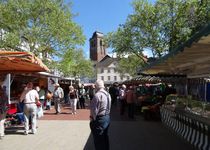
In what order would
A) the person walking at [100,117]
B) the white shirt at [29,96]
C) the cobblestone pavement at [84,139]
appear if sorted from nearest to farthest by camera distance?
the person walking at [100,117], the cobblestone pavement at [84,139], the white shirt at [29,96]

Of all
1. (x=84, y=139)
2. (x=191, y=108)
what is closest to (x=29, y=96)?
(x=84, y=139)

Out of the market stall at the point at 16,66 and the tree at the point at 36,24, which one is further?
the tree at the point at 36,24

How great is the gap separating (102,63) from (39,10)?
10738 cm

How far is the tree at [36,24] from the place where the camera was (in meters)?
35.8

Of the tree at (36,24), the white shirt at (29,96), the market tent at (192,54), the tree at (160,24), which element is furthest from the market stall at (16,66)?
the tree at (160,24)

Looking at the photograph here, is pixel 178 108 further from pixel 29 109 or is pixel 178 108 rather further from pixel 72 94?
pixel 72 94

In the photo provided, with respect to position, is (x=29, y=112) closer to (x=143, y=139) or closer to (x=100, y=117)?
(x=143, y=139)

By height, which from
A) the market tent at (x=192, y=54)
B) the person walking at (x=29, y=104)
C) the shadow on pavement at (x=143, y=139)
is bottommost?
the shadow on pavement at (x=143, y=139)

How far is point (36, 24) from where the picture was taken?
36.8 meters

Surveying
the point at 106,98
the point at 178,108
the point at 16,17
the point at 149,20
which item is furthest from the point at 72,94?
the point at 149,20

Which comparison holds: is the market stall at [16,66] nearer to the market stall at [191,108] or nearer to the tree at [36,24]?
the market stall at [191,108]

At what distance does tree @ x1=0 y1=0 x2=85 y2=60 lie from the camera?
35.8 metres

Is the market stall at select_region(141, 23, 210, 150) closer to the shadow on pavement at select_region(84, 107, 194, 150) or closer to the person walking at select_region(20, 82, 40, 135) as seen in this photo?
the shadow on pavement at select_region(84, 107, 194, 150)

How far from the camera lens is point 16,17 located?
118ft
